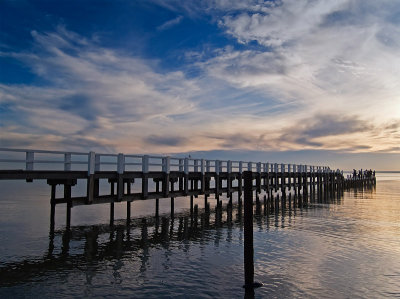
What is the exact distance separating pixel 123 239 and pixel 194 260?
447 cm

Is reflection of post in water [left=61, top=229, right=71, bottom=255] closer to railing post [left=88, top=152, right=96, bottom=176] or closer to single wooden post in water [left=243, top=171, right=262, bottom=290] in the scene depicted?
railing post [left=88, top=152, right=96, bottom=176]

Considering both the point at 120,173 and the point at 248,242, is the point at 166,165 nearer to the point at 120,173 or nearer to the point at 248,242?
the point at 120,173

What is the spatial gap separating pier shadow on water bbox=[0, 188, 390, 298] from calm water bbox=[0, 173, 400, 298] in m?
0.03

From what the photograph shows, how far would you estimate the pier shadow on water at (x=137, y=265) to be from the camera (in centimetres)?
755

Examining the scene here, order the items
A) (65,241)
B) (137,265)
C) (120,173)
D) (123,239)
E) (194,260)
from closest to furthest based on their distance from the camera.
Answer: (137,265), (194,260), (65,241), (123,239), (120,173)

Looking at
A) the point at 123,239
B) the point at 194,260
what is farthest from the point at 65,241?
the point at 194,260

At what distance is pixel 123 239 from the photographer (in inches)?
520

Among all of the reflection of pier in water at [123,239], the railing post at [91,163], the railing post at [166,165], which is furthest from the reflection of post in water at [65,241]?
the railing post at [166,165]

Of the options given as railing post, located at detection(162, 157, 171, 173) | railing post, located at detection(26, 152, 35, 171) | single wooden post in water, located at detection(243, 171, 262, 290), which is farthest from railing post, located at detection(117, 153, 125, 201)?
single wooden post in water, located at detection(243, 171, 262, 290)

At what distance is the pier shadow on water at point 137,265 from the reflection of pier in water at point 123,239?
0.02 metres

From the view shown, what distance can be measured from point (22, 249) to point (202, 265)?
6787 mm

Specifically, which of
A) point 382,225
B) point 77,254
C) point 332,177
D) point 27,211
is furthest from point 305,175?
point 77,254

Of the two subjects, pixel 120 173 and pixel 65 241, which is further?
pixel 120 173

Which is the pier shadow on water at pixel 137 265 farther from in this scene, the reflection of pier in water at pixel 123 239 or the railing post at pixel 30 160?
the railing post at pixel 30 160
